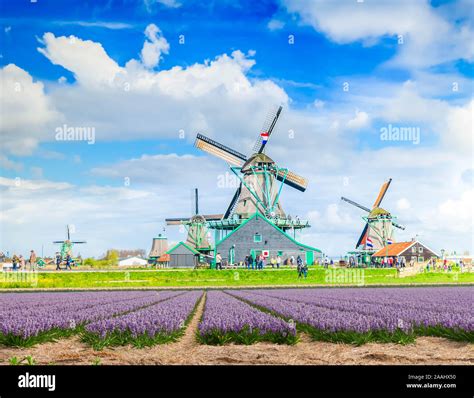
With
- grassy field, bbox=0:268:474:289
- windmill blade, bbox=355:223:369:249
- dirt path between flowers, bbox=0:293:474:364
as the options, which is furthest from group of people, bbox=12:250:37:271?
windmill blade, bbox=355:223:369:249

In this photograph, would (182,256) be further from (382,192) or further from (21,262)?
(382,192)

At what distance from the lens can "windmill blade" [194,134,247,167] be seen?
237 feet

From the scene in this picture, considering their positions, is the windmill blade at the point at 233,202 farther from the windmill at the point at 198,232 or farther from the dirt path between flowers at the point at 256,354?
the dirt path between flowers at the point at 256,354

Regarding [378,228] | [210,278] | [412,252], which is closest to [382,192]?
[378,228]

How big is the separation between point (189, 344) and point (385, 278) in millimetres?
41195

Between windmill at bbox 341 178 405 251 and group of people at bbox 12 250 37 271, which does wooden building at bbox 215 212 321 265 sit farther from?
windmill at bbox 341 178 405 251

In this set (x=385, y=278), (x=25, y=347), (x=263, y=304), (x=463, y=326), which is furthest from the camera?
(x=385, y=278)

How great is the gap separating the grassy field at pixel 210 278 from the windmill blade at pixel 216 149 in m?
25.2

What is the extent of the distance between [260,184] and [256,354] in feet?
187
